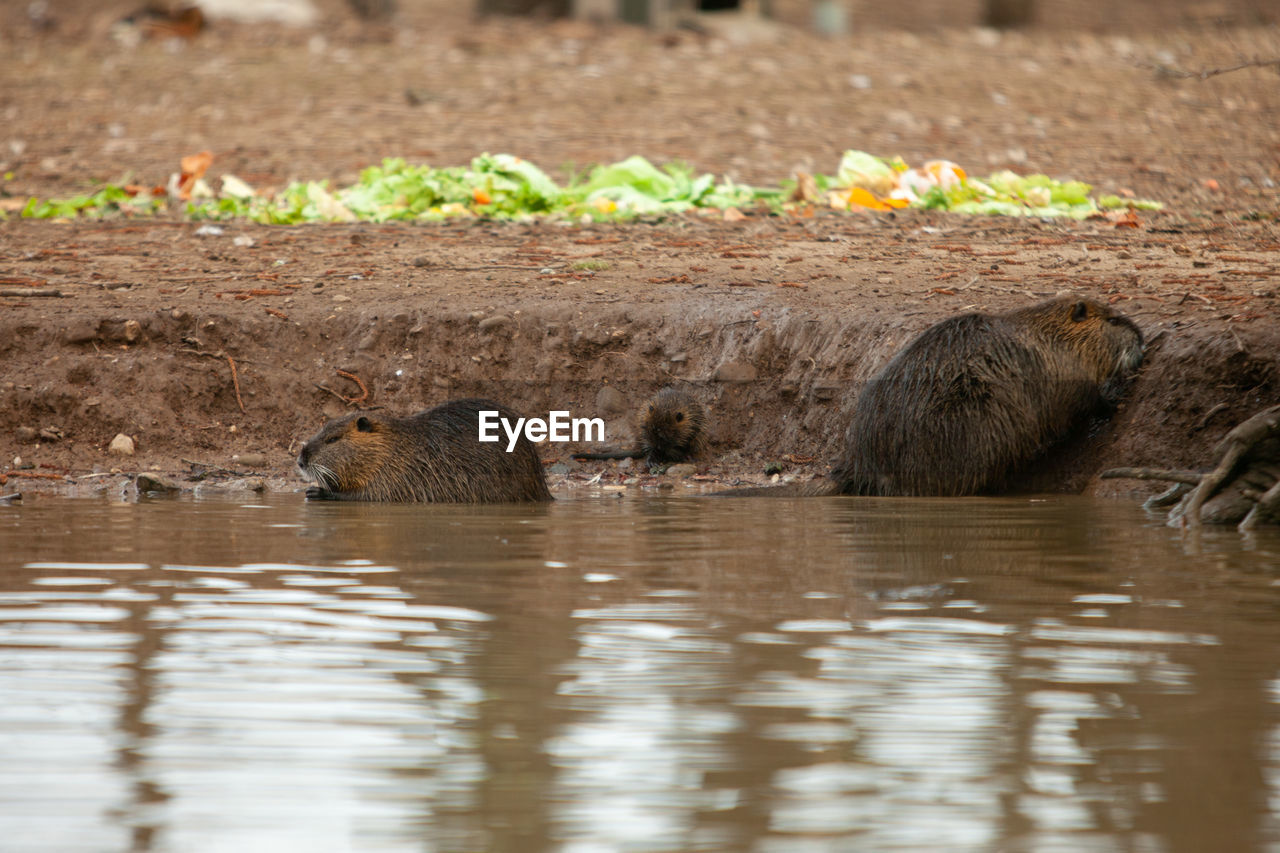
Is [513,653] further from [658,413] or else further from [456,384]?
[456,384]

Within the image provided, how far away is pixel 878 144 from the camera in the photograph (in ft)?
43.8

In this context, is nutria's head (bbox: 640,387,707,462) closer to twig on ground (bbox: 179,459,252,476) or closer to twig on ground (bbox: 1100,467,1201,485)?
twig on ground (bbox: 179,459,252,476)

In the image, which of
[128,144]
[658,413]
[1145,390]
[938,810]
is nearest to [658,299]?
[658,413]

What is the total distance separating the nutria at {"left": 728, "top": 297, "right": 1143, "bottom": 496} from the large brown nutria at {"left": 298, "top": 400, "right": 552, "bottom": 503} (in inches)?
40.5

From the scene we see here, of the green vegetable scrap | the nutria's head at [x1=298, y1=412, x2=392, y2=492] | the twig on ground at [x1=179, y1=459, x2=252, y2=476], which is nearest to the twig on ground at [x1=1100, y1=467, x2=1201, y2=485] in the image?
the nutria's head at [x1=298, y1=412, x2=392, y2=492]

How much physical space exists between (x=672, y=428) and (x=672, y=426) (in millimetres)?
11

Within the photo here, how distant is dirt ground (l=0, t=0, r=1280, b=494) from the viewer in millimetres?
7453

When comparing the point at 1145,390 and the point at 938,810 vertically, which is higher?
the point at 1145,390

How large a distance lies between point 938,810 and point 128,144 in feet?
42.3

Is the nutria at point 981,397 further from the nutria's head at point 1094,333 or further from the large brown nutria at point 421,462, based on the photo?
the large brown nutria at point 421,462

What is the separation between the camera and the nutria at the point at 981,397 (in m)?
6.45

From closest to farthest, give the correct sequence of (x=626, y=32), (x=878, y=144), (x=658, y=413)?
1. (x=658, y=413)
2. (x=878, y=144)
3. (x=626, y=32)

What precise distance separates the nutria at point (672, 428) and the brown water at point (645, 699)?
2932mm

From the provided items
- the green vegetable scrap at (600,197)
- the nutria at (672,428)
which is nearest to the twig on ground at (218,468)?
the nutria at (672,428)
